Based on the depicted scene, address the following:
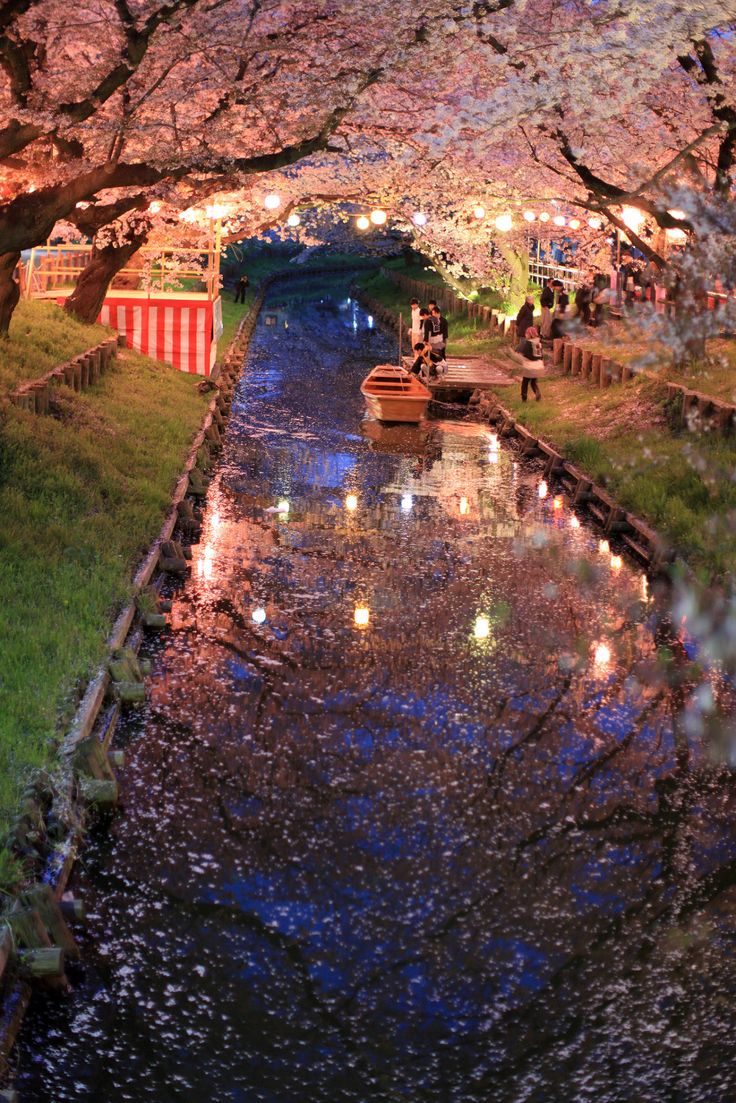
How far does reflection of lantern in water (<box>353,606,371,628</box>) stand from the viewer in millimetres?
13938

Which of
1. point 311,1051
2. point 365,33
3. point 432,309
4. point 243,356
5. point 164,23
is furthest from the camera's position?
point 243,356

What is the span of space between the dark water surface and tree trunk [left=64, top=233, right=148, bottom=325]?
16544mm

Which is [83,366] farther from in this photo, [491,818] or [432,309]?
[491,818]

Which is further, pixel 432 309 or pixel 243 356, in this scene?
pixel 243 356

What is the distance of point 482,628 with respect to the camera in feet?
45.8

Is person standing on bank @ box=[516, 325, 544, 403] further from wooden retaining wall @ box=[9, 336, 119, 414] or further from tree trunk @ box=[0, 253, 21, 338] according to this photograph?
tree trunk @ box=[0, 253, 21, 338]

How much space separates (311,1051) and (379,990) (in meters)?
0.66

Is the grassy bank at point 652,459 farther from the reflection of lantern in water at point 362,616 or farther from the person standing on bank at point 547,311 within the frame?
the person standing on bank at point 547,311

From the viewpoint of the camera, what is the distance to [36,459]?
677 inches

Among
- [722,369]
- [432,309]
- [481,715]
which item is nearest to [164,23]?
[481,715]

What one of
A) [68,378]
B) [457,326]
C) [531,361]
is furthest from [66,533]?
[457,326]

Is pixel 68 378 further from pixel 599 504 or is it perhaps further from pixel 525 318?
pixel 525 318

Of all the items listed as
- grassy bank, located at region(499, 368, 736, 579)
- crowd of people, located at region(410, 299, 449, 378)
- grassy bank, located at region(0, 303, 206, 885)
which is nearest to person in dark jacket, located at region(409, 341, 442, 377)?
crowd of people, located at region(410, 299, 449, 378)

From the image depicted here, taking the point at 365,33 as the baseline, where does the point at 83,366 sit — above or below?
below
